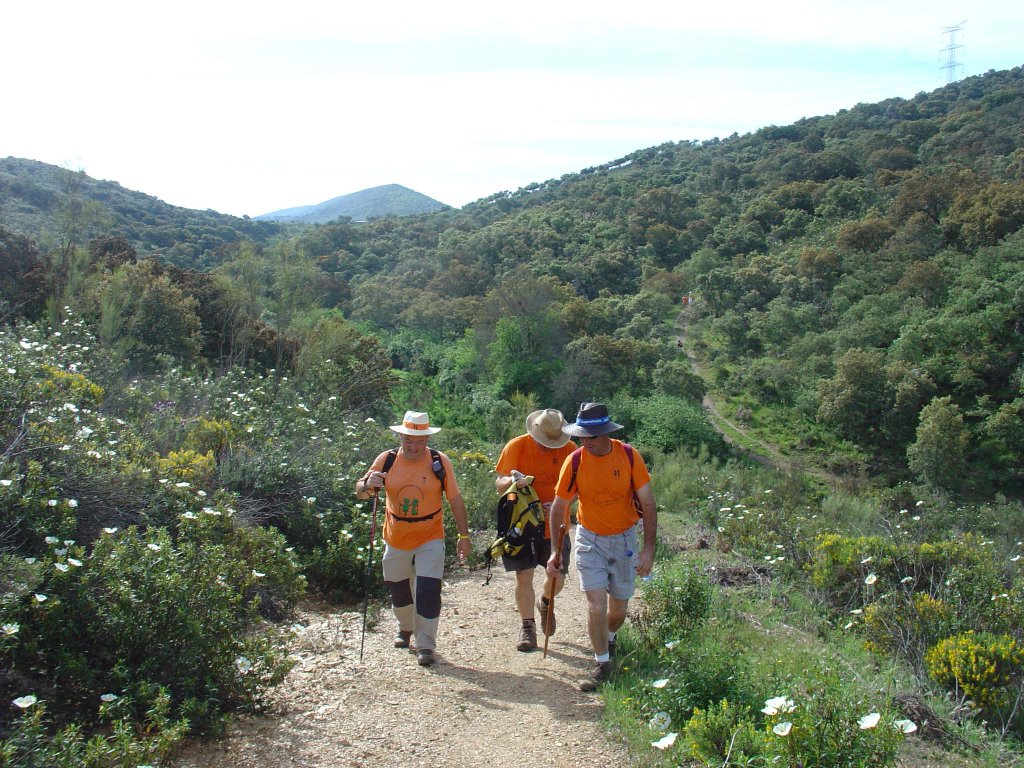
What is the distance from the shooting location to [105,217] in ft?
73.8

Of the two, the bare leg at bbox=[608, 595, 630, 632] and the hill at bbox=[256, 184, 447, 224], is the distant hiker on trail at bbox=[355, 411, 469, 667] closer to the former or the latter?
the bare leg at bbox=[608, 595, 630, 632]

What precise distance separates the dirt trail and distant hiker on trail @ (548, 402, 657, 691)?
0.44 meters

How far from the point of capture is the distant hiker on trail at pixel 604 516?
15.3 ft

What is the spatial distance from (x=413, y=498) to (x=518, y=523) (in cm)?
71

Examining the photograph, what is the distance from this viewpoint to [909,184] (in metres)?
44.4

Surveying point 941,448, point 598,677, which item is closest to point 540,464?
point 598,677

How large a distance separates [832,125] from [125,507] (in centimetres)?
9086

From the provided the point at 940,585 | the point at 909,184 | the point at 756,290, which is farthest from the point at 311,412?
the point at 909,184

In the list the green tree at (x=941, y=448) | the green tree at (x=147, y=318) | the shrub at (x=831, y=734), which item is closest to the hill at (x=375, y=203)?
the green tree at (x=941, y=448)

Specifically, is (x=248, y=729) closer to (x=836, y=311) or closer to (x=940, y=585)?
(x=940, y=585)

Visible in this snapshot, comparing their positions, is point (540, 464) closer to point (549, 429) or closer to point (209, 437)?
point (549, 429)

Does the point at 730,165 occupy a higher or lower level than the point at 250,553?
higher

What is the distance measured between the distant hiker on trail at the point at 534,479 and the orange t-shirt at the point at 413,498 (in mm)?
482

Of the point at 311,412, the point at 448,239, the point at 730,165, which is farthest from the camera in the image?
the point at 730,165
